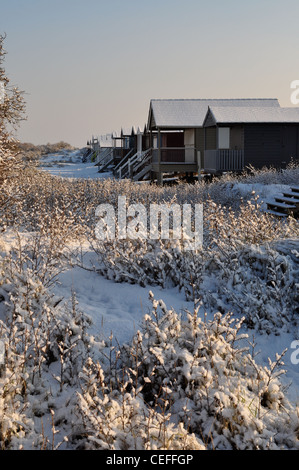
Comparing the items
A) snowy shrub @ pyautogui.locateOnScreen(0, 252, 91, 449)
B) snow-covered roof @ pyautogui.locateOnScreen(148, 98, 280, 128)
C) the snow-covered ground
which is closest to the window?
snow-covered roof @ pyautogui.locateOnScreen(148, 98, 280, 128)

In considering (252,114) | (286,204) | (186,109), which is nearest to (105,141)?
(186,109)

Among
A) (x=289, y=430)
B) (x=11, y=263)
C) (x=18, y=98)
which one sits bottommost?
(x=289, y=430)

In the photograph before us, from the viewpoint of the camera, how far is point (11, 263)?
272 inches

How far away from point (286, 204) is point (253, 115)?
12.9 m

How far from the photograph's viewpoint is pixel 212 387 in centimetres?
442

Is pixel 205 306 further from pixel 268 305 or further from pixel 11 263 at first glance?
pixel 11 263

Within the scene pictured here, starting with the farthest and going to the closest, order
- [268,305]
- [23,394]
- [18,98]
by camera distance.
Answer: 1. [18,98]
2. [268,305]
3. [23,394]

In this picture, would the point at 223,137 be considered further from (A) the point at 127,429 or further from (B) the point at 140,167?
(A) the point at 127,429

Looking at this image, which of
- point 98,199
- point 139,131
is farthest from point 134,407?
point 139,131

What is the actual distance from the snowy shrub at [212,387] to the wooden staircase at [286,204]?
31.9 feet

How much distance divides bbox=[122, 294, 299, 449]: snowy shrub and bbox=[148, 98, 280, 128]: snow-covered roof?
980 inches

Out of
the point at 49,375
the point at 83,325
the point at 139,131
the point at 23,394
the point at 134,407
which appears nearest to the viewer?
the point at 134,407

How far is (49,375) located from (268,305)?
320 centimetres

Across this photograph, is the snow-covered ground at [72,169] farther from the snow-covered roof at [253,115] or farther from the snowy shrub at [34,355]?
the snowy shrub at [34,355]
